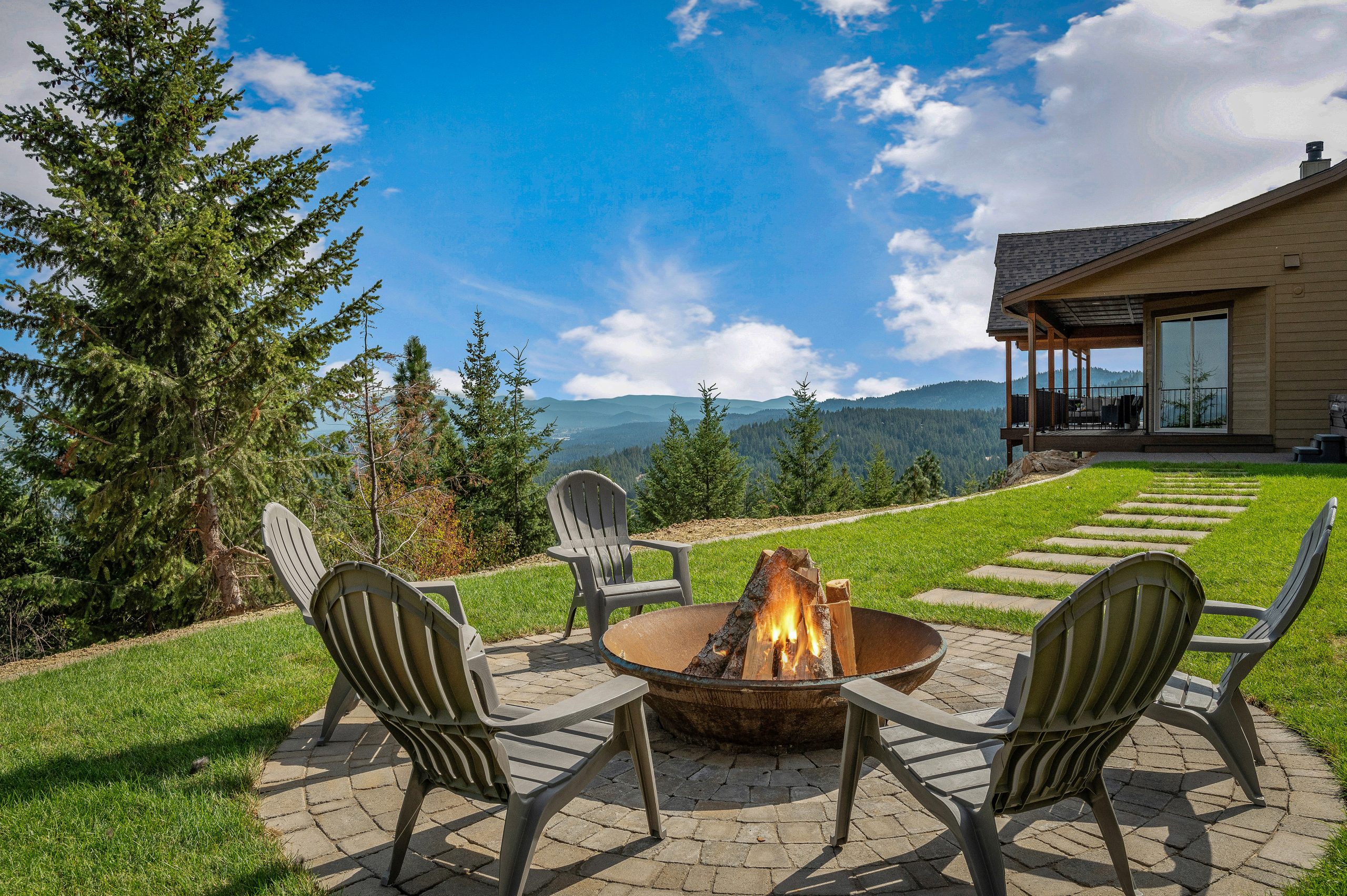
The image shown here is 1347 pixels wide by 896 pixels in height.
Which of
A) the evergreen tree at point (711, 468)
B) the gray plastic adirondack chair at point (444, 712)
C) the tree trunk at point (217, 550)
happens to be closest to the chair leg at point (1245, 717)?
the gray plastic adirondack chair at point (444, 712)

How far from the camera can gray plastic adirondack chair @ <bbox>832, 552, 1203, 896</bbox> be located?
175 cm

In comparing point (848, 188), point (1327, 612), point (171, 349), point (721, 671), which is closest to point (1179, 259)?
point (1327, 612)

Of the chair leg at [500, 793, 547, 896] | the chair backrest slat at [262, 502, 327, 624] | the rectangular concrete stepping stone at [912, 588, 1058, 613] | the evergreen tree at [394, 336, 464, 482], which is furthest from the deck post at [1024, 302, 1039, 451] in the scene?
the chair leg at [500, 793, 547, 896]

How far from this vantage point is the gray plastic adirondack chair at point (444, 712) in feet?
6.23

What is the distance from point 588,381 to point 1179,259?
79398 millimetres

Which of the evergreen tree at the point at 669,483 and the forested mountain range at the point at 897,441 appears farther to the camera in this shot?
the forested mountain range at the point at 897,441

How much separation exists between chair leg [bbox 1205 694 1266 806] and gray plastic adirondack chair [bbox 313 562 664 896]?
1.94m

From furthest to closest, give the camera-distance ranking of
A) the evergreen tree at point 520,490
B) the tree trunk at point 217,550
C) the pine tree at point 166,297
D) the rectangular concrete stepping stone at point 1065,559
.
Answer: the evergreen tree at point 520,490
the tree trunk at point 217,550
the pine tree at point 166,297
the rectangular concrete stepping stone at point 1065,559

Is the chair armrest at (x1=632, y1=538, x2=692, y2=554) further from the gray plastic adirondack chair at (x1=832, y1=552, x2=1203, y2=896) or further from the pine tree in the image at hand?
the pine tree

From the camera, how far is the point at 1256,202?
12.5 metres

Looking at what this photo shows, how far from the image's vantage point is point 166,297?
1019cm

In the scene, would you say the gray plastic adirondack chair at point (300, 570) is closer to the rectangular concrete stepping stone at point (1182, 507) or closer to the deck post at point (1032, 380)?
the rectangular concrete stepping stone at point (1182, 507)

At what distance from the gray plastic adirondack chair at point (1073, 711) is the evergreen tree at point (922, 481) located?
39.9m

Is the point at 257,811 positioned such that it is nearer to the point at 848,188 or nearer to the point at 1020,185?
the point at 1020,185
